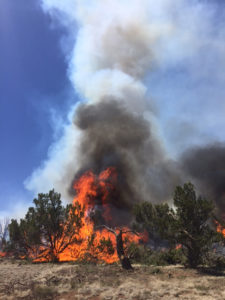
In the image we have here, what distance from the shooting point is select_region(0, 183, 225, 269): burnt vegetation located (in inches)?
694

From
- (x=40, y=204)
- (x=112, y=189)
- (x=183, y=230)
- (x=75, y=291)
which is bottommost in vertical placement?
(x=75, y=291)

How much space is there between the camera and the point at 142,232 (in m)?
41.9

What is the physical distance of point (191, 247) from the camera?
1777 cm

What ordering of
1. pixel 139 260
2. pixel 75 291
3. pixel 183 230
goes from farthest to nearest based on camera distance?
Answer: pixel 139 260 < pixel 183 230 < pixel 75 291

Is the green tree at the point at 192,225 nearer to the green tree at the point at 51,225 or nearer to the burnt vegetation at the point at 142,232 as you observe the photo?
the burnt vegetation at the point at 142,232

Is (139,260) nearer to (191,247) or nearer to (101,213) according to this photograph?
(191,247)

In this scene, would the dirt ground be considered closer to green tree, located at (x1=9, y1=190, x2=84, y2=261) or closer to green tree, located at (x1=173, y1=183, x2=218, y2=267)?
green tree, located at (x1=173, y1=183, x2=218, y2=267)

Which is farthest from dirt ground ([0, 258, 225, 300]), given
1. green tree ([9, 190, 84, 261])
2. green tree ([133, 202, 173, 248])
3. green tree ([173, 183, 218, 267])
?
green tree ([133, 202, 173, 248])

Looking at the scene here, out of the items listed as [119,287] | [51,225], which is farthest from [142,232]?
[119,287]

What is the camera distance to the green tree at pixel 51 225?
28.1 meters

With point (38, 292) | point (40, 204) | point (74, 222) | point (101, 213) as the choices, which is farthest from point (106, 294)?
point (101, 213)

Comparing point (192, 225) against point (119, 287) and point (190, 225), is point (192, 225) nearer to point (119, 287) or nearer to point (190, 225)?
point (190, 225)

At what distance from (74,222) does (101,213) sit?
25.2 m

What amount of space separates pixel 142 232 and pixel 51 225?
66.5ft
